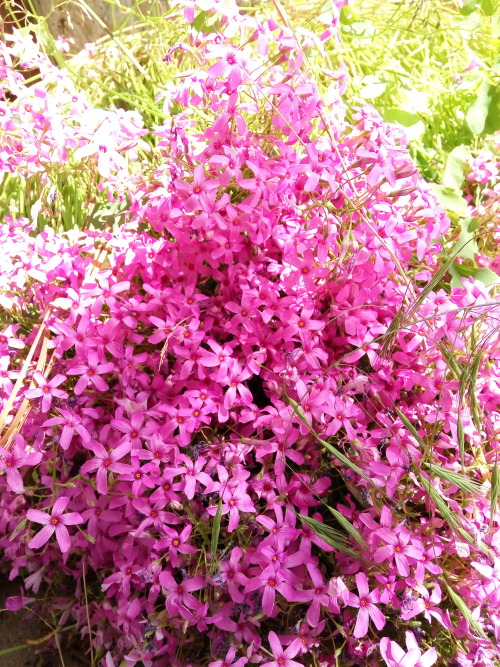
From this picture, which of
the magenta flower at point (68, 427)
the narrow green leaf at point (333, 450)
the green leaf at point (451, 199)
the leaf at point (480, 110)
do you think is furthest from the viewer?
the leaf at point (480, 110)

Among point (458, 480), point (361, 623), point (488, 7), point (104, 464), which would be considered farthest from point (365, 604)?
point (488, 7)

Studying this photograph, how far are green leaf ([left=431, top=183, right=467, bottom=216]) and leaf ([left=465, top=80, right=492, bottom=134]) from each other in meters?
0.24

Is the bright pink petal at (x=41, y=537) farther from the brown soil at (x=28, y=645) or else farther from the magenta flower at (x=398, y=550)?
the magenta flower at (x=398, y=550)

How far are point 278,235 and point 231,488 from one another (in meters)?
0.43

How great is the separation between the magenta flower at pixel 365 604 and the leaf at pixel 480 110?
1.12 meters

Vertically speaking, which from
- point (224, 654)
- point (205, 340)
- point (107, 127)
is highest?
point (107, 127)

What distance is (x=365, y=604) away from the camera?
3.00 ft

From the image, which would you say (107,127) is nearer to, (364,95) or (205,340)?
(205,340)

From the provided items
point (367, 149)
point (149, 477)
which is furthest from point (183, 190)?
point (149, 477)

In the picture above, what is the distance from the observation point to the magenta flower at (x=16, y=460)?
3.19 ft

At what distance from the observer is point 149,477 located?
982 millimetres

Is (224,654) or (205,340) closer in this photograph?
(224,654)

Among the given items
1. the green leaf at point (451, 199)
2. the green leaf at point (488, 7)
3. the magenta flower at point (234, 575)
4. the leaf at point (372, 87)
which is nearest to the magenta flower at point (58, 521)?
the magenta flower at point (234, 575)

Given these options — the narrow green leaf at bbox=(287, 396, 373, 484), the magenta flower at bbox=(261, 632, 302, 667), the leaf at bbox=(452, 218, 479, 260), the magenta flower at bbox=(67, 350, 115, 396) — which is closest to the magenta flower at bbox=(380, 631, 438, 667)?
the magenta flower at bbox=(261, 632, 302, 667)
